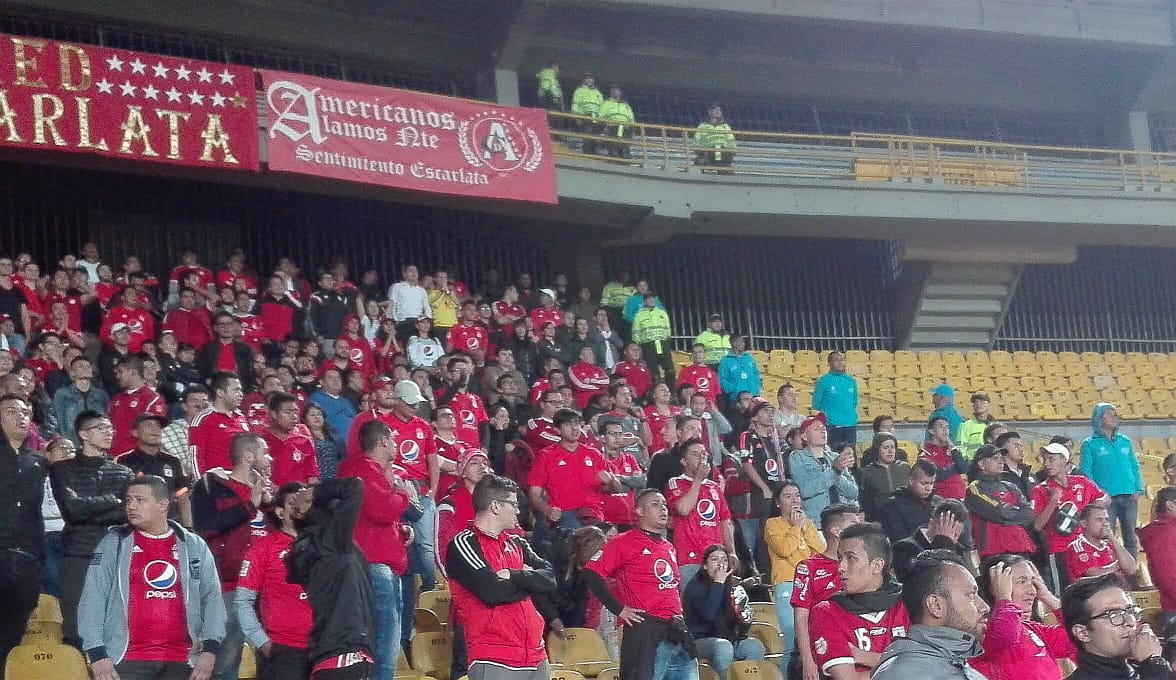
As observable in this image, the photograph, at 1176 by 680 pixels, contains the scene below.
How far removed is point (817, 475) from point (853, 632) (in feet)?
19.5

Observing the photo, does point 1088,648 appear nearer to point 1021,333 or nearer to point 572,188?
point 572,188

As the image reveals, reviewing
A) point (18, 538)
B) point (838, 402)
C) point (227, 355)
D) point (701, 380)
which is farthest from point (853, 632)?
point (838, 402)

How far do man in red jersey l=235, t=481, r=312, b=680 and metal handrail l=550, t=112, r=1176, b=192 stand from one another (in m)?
10.5

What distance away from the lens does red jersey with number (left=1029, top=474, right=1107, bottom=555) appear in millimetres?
10281

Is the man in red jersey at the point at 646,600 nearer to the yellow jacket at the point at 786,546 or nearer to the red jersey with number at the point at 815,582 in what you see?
the red jersey with number at the point at 815,582

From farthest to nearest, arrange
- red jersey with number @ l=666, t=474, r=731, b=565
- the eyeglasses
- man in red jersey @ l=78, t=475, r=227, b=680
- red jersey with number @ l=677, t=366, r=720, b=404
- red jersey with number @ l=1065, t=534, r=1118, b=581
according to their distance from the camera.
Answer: red jersey with number @ l=677, t=366, r=720, b=404 → red jersey with number @ l=1065, t=534, r=1118, b=581 → red jersey with number @ l=666, t=474, r=731, b=565 → man in red jersey @ l=78, t=475, r=227, b=680 → the eyeglasses

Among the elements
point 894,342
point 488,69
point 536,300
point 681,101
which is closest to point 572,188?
point 536,300

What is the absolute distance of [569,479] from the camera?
9.83m

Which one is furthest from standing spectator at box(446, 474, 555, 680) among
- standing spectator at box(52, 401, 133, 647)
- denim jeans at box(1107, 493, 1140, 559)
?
denim jeans at box(1107, 493, 1140, 559)

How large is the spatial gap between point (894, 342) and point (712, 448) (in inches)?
344

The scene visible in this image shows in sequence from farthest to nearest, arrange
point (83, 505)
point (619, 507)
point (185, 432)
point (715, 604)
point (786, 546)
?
point (619, 507)
point (185, 432)
point (786, 546)
point (715, 604)
point (83, 505)

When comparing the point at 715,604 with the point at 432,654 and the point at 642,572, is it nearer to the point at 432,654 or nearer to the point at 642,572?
the point at 642,572

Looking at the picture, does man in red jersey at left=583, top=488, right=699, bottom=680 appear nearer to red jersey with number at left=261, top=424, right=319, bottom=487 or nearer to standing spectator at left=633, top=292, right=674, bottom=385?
red jersey with number at left=261, top=424, right=319, bottom=487

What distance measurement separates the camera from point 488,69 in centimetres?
1853
